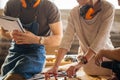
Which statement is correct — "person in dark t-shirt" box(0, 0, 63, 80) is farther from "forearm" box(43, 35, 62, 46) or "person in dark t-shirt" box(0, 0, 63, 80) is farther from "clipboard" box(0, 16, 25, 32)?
"clipboard" box(0, 16, 25, 32)

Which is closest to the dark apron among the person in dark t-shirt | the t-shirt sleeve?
the person in dark t-shirt

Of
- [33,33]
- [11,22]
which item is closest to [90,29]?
[33,33]

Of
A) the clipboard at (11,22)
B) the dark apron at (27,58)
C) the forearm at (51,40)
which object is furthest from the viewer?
the forearm at (51,40)

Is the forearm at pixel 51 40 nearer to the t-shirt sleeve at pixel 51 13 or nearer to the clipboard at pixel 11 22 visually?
the t-shirt sleeve at pixel 51 13

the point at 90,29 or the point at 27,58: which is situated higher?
the point at 90,29

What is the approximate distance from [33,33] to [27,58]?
0.25 m

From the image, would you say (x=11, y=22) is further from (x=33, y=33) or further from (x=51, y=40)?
(x=51, y=40)

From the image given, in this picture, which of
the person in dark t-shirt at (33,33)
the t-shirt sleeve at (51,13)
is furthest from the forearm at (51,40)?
the t-shirt sleeve at (51,13)

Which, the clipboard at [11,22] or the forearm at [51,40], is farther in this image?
the forearm at [51,40]

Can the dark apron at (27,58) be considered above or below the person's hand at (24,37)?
below

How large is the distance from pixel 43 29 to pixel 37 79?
0.48 metres

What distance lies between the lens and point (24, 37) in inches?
82.1

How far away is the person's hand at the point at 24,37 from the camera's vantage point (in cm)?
206

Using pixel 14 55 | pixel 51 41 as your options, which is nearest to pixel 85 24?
pixel 51 41
